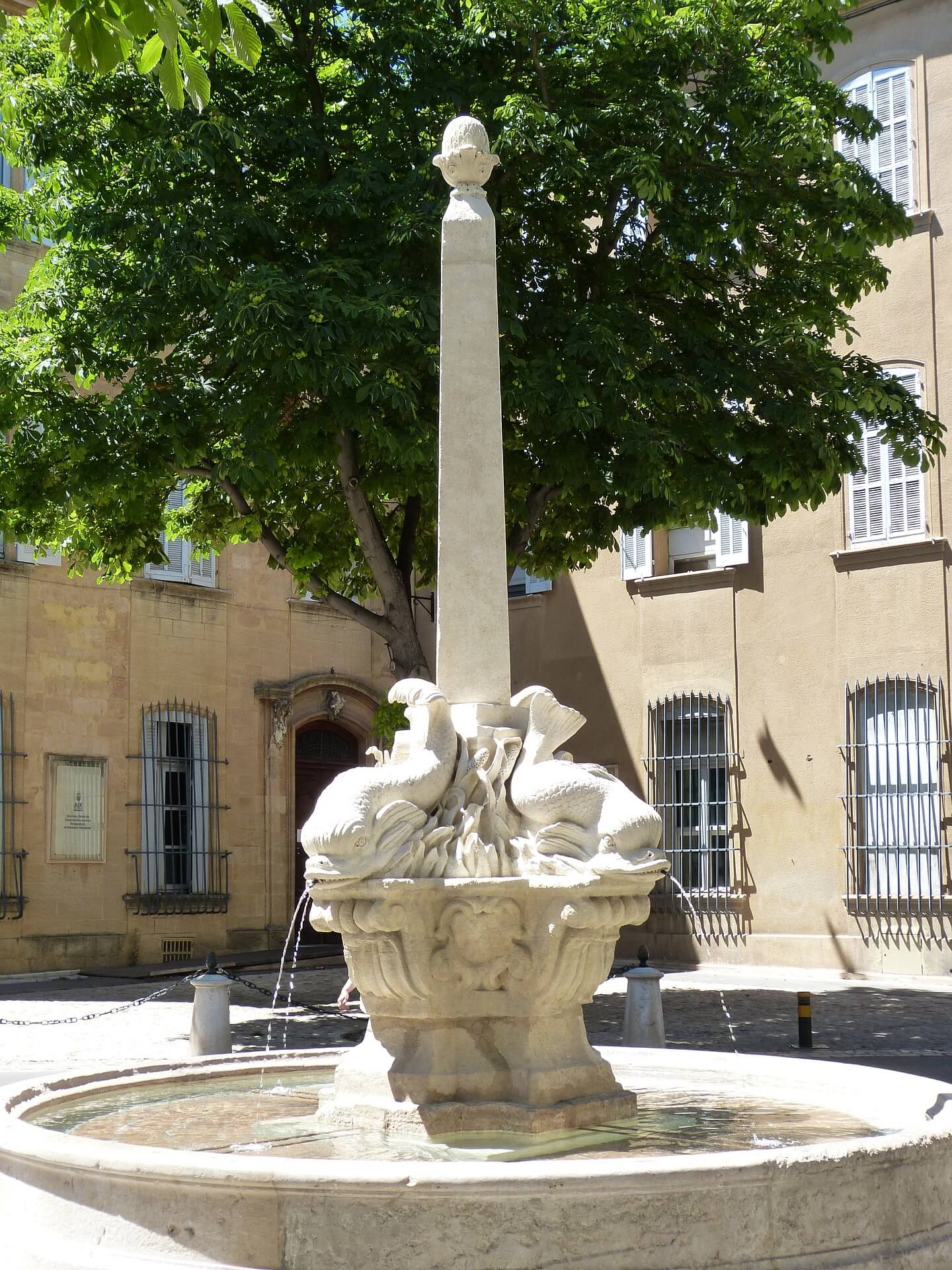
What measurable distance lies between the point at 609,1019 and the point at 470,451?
27.9ft

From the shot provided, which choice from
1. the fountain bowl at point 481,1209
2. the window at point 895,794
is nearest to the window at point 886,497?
the window at point 895,794

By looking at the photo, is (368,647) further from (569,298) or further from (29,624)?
(569,298)

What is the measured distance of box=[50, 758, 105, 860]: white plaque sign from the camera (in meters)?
21.3

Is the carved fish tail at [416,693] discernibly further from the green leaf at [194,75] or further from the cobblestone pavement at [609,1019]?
the cobblestone pavement at [609,1019]

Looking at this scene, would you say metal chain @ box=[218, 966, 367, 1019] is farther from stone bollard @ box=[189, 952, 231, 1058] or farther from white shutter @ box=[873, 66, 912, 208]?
white shutter @ box=[873, 66, 912, 208]

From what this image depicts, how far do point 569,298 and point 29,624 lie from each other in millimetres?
10158

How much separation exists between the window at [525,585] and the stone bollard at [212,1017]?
1293cm

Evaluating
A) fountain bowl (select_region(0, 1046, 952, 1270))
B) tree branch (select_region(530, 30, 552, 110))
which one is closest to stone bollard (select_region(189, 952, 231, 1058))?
fountain bowl (select_region(0, 1046, 952, 1270))

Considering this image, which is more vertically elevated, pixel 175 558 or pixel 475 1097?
pixel 175 558

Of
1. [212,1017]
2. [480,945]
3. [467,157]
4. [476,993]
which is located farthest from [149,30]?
[212,1017]

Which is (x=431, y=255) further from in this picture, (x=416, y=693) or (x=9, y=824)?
(x=9, y=824)

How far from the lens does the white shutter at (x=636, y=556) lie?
74.1ft

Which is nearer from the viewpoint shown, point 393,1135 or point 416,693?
point 393,1135

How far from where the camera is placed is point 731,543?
21.7m
